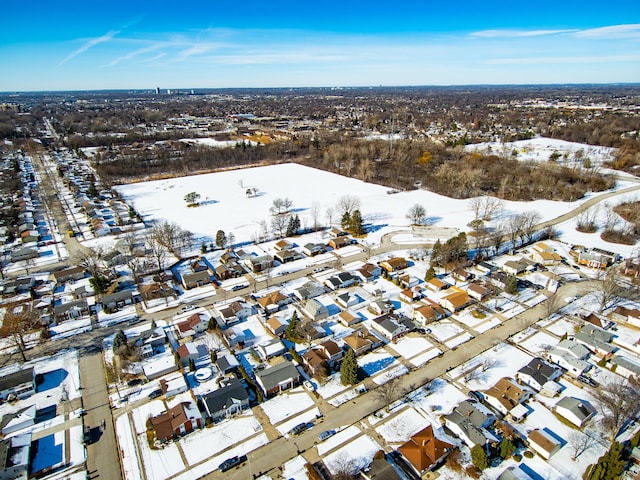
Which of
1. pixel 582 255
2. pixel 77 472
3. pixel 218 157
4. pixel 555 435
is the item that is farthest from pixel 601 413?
pixel 218 157

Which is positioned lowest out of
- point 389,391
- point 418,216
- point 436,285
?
point 389,391

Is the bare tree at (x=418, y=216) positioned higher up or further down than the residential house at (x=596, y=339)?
higher up

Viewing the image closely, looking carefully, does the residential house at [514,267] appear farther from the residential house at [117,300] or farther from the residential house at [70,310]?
the residential house at [70,310]

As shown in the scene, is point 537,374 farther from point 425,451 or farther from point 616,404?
point 425,451

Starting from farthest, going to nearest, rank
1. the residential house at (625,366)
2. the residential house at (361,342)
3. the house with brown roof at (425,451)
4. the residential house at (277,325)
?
the residential house at (277,325) < the residential house at (361,342) < the residential house at (625,366) < the house with brown roof at (425,451)

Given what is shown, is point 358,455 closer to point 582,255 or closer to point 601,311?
point 601,311

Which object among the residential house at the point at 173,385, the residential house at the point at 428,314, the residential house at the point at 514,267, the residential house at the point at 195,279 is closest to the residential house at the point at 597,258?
the residential house at the point at 514,267

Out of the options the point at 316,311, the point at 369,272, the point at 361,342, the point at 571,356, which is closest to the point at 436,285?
the point at 369,272

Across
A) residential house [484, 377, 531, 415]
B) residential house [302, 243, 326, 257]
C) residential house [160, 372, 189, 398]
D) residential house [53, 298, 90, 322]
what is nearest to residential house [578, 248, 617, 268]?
residential house [484, 377, 531, 415]
